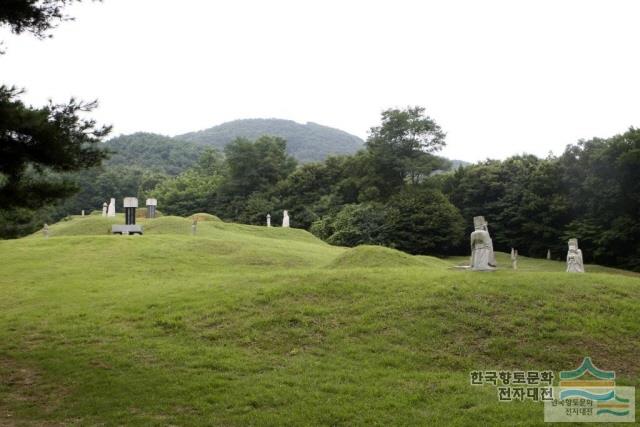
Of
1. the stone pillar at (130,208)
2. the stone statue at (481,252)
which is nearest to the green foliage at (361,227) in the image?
the stone pillar at (130,208)

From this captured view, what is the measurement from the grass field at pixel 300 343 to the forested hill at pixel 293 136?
111 m

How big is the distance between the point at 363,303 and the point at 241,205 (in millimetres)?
47698

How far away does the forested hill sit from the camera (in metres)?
135

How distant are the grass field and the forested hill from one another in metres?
111

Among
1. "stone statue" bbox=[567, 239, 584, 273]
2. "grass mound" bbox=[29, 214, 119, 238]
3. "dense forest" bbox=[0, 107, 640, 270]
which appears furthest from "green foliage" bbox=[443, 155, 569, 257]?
"grass mound" bbox=[29, 214, 119, 238]

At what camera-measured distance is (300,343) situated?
1038 centimetres

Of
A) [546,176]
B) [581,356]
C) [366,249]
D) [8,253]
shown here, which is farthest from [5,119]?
[546,176]

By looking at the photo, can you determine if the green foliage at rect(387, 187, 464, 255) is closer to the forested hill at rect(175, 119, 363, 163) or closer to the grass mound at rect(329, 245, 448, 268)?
the grass mound at rect(329, 245, 448, 268)

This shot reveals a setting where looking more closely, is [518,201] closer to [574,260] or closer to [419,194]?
[419,194]

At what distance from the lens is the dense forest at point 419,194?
124 ft

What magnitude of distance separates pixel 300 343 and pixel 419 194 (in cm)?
3685

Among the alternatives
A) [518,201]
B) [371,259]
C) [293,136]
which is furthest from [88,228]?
[293,136]

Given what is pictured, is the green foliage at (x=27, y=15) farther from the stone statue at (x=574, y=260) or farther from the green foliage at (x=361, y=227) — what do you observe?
the green foliage at (x=361, y=227)

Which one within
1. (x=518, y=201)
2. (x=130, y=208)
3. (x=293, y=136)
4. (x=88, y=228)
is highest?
(x=293, y=136)
